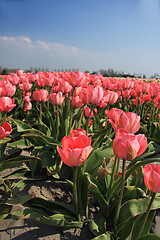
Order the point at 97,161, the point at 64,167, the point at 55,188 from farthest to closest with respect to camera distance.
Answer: the point at 64,167, the point at 55,188, the point at 97,161

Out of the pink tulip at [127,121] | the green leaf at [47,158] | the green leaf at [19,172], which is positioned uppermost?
the pink tulip at [127,121]

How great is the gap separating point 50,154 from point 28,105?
151 centimetres

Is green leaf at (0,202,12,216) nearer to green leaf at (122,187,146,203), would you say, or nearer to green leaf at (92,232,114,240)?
green leaf at (92,232,114,240)

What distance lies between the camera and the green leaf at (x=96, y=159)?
1.85 metres

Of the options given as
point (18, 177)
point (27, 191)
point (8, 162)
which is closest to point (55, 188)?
point (27, 191)

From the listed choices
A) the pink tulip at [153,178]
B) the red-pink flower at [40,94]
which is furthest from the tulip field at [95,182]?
the red-pink flower at [40,94]

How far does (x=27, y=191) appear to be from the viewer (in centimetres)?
193

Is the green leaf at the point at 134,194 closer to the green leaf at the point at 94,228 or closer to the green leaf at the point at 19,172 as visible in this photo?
the green leaf at the point at 94,228

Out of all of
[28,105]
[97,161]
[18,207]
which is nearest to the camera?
[18,207]

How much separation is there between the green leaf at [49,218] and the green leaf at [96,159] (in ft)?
1.52

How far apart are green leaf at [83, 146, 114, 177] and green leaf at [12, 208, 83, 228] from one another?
18.2 inches

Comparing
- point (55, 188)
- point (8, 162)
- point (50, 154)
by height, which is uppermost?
point (8, 162)

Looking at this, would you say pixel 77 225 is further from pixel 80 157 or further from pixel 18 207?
pixel 80 157

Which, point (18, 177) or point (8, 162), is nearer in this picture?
point (8, 162)
